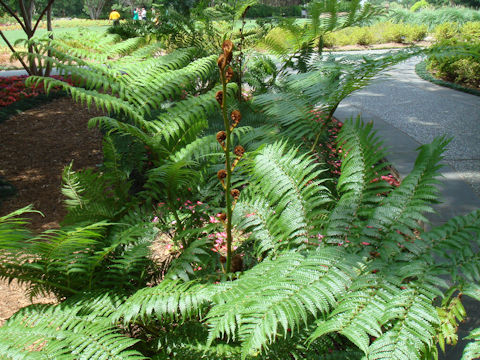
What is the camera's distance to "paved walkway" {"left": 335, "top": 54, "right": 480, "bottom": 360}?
11.7ft

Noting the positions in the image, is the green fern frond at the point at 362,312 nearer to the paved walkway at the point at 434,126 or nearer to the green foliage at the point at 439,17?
the paved walkway at the point at 434,126

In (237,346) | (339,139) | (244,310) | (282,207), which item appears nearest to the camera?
(244,310)

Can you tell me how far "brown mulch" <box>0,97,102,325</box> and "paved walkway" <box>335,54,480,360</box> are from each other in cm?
369

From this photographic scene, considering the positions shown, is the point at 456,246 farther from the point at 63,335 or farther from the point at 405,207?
the point at 63,335

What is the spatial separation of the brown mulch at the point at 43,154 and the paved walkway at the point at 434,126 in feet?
12.1

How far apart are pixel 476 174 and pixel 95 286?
4406mm

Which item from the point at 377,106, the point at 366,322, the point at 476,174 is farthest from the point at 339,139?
the point at 377,106

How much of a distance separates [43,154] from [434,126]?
6092 millimetres

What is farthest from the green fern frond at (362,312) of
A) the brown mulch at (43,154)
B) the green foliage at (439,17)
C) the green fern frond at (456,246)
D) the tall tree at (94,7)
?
the tall tree at (94,7)

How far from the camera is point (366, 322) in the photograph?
41.5 inches

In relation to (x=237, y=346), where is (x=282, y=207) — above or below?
above

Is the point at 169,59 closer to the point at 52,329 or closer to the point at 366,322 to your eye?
the point at 52,329

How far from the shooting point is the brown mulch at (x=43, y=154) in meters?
4.20

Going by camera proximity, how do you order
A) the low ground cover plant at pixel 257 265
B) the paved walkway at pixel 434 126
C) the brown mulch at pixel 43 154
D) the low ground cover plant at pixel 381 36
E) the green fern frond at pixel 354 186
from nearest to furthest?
1. the low ground cover plant at pixel 257 265
2. the green fern frond at pixel 354 186
3. the paved walkway at pixel 434 126
4. the brown mulch at pixel 43 154
5. the low ground cover plant at pixel 381 36
